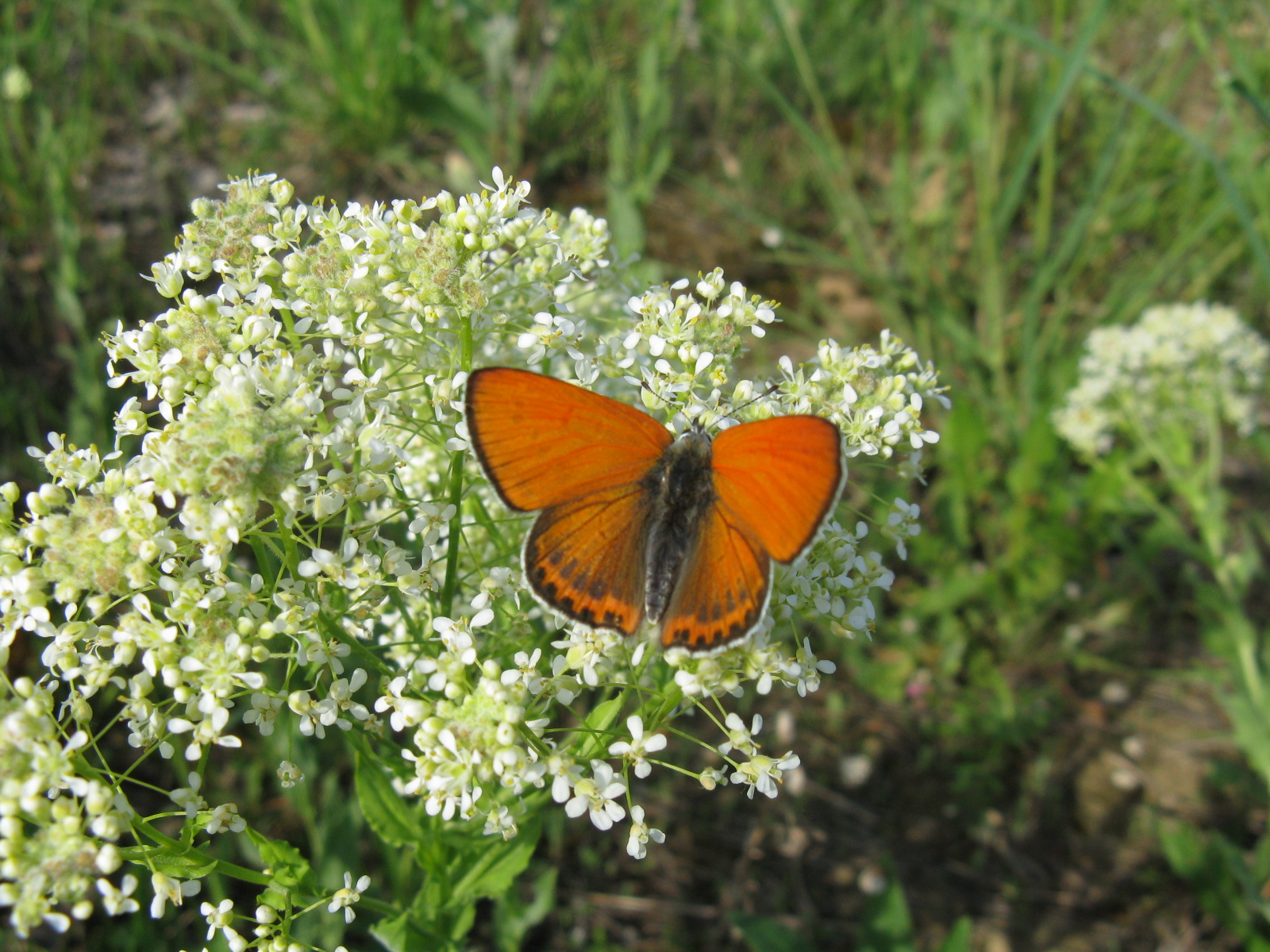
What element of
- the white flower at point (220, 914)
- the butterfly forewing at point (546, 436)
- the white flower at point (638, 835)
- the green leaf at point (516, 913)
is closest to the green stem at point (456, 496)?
the butterfly forewing at point (546, 436)

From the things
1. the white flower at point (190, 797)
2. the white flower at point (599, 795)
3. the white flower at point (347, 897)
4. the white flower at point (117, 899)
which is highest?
the white flower at point (599, 795)

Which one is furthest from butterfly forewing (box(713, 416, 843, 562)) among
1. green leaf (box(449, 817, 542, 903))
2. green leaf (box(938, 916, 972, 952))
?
green leaf (box(938, 916, 972, 952))

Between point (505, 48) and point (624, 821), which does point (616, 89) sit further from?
point (624, 821)

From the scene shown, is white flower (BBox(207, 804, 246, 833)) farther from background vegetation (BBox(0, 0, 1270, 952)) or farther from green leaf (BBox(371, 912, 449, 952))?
background vegetation (BBox(0, 0, 1270, 952))

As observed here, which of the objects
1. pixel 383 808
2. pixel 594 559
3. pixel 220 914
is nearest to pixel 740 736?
pixel 594 559

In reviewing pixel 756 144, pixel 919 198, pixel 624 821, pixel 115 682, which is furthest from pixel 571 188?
pixel 115 682

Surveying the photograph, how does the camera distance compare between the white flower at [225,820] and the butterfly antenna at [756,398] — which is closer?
the white flower at [225,820]

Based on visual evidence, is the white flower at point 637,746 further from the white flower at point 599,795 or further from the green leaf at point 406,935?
the green leaf at point 406,935
